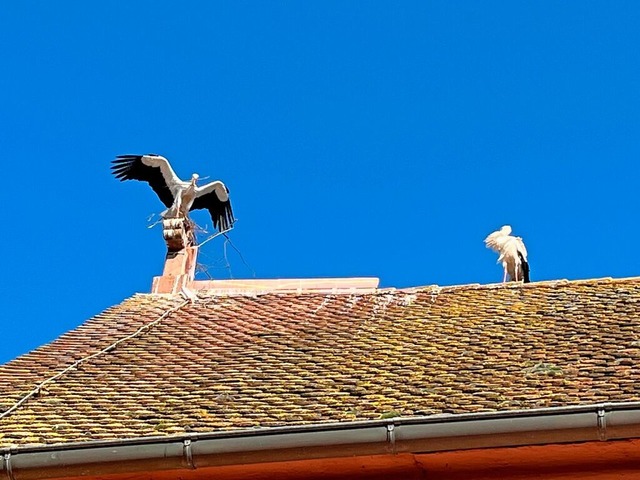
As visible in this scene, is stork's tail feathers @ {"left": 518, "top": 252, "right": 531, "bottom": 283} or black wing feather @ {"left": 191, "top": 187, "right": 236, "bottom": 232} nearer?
stork's tail feathers @ {"left": 518, "top": 252, "right": 531, "bottom": 283}

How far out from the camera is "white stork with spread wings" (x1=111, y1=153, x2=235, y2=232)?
444 inches

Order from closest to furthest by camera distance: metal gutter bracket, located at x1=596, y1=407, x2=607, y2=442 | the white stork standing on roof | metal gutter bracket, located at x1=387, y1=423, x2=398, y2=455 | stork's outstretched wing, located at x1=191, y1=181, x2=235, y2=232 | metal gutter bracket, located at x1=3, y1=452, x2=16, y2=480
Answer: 1. metal gutter bracket, located at x1=596, y1=407, x2=607, y2=442
2. metal gutter bracket, located at x1=387, y1=423, x2=398, y2=455
3. metal gutter bracket, located at x1=3, y1=452, x2=16, y2=480
4. the white stork standing on roof
5. stork's outstretched wing, located at x1=191, y1=181, x2=235, y2=232

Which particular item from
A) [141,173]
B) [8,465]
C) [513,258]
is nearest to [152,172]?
[141,173]

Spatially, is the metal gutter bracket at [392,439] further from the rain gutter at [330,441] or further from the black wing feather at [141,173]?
the black wing feather at [141,173]

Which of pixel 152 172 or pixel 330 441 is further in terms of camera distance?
pixel 152 172

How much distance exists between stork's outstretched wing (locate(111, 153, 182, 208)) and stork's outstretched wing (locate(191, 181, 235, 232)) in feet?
1.16

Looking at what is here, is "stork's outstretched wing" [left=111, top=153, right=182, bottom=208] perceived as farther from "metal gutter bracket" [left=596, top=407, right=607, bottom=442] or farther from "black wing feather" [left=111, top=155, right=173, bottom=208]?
"metal gutter bracket" [left=596, top=407, right=607, bottom=442]

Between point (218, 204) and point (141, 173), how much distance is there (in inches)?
34.7

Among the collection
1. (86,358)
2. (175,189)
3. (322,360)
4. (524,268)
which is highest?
(175,189)

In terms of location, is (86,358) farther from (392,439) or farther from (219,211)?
(219,211)

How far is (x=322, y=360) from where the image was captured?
300 inches

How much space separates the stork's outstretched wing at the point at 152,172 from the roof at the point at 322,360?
180 cm

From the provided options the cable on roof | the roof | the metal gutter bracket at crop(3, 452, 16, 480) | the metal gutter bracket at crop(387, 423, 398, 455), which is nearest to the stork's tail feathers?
the roof

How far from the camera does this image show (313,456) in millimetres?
5648
